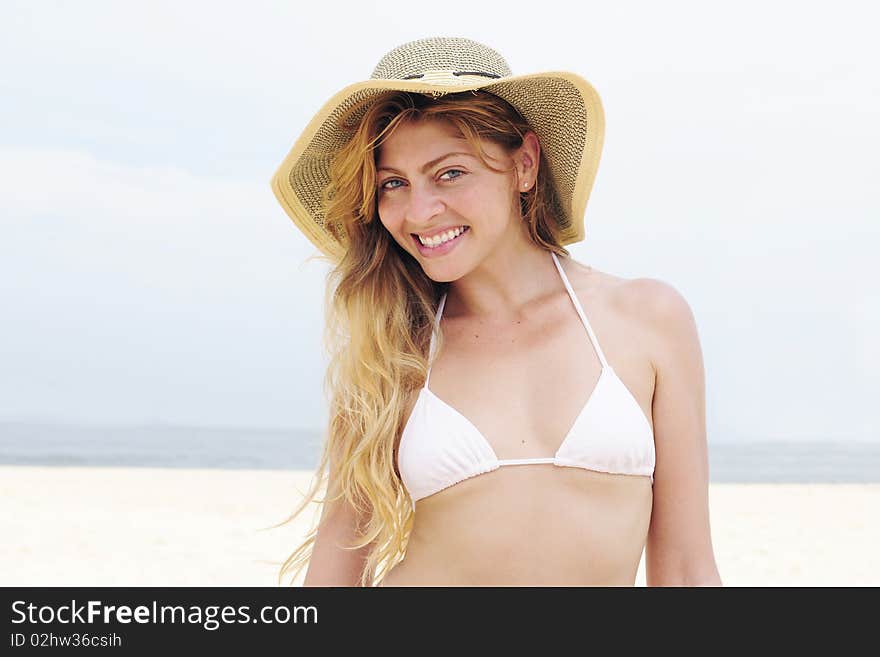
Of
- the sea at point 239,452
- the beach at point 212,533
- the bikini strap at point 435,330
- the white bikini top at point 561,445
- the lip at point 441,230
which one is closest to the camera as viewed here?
the white bikini top at point 561,445

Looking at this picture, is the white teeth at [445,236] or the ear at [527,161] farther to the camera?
the ear at [527,161]

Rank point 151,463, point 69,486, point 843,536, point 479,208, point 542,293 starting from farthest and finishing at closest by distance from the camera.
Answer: point 151,463
point 69,486
point 843,536
point 542,293
point 479,208

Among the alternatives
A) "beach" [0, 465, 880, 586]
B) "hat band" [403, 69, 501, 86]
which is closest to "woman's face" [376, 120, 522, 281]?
"hat band" [403, 69, 501, 86]

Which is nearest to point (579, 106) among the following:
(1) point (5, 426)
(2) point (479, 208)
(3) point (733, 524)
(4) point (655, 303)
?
(2) point (479, 208)

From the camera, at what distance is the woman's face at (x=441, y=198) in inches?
98.4

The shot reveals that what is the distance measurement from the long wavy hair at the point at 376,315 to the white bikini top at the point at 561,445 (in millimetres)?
103

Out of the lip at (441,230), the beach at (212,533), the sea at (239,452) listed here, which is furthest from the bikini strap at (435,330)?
the sea at (239,452)

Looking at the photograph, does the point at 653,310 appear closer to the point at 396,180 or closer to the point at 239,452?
the point at 396,180

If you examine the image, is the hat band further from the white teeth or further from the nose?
the white teeth

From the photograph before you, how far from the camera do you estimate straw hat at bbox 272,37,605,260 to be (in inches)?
100.0

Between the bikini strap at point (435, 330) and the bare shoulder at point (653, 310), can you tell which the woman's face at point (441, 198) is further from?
the bare shoulder at point (653, 310)

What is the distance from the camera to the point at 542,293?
2777 millimetres
